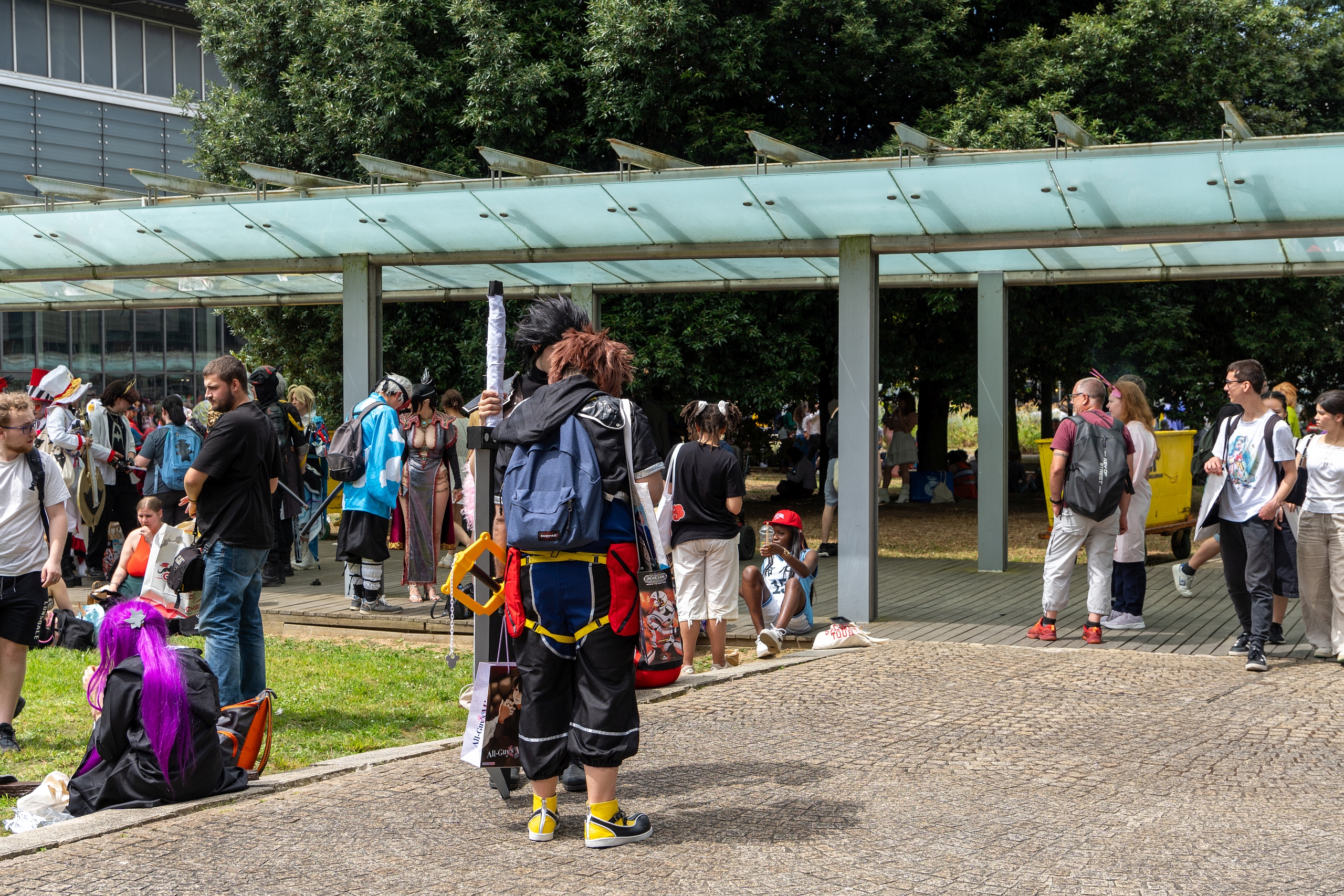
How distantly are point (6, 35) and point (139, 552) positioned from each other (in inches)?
1286

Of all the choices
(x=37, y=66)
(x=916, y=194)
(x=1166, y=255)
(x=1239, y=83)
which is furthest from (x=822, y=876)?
(x=37, y=66)

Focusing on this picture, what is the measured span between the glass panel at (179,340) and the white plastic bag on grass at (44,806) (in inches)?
1551

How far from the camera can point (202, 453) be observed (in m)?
6.05

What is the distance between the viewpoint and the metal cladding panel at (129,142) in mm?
38531

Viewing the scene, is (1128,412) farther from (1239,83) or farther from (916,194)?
(1239,83)

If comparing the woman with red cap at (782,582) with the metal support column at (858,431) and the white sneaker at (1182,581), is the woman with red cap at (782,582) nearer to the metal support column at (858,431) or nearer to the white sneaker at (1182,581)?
the metal support column at (858,431)

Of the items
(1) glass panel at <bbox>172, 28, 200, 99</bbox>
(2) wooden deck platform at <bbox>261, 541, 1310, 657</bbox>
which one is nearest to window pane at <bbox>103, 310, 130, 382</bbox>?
(1) glass panel at <bbox>172, 28, 200, 99</bbox>

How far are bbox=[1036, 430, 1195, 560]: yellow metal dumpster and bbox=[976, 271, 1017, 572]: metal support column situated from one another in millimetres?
967

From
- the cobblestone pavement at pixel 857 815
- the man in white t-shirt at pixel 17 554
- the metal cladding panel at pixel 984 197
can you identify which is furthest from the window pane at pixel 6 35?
the cobblestone pavement at pixel 857 815

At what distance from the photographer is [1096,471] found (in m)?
8.85

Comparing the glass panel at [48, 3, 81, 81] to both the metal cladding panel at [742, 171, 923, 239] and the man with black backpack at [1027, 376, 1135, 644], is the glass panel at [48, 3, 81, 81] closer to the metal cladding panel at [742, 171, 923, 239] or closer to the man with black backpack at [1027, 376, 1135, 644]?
the metal cladding panel at [742, 171, 923, 239]

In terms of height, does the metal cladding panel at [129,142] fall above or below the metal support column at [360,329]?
above

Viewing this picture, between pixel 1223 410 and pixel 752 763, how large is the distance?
5.63 metres

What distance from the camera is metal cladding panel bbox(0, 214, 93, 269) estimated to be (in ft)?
39.4
